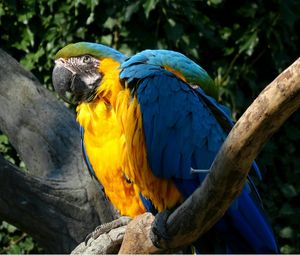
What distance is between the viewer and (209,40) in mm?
3650

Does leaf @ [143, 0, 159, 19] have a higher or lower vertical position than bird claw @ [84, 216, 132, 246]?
higher

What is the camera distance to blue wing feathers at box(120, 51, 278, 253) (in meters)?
2.24

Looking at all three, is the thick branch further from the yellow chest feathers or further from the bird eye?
the bird eye

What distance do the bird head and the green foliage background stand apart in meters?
0.96

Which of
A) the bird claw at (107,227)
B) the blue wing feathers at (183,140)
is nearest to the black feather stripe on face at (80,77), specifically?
the blue wing feathers at (183,140)

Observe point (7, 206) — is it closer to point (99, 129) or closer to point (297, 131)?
point (99, 129)

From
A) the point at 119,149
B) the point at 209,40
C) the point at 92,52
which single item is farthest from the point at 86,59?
the point at 209,40

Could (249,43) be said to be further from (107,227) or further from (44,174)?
(107,227)

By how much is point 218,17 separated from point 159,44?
33 centimetres

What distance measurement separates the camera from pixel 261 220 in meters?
2.25

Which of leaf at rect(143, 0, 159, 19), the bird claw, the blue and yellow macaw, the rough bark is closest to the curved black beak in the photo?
the blue and yellow macaw

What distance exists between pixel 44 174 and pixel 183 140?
2.67 ft

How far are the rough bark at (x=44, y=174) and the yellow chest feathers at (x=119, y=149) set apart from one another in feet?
0.79

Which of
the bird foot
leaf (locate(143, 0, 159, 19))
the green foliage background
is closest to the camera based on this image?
the bird foot
